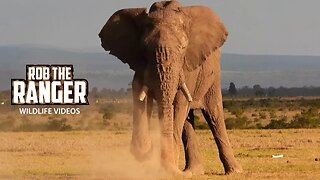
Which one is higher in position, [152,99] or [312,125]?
[152,99]

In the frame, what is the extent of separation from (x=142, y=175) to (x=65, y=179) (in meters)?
1.48

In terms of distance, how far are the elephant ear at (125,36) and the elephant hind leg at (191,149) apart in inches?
74.8

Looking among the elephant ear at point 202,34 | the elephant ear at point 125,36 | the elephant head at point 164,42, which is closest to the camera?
the elephant head at point 164,42

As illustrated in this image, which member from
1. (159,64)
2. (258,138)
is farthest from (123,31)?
(258,138)

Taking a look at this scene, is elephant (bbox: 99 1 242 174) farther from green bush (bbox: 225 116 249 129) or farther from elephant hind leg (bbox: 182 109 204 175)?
green bush (bbox: 225 116 249 129)

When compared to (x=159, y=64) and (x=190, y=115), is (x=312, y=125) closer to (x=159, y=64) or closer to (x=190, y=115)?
(x=190, y=115)

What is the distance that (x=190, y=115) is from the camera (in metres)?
21.4

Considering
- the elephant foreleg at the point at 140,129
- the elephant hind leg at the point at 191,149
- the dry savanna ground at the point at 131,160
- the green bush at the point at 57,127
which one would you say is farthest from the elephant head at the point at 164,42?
the green bush at the point at 57,127

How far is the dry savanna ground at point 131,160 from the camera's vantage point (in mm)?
20348

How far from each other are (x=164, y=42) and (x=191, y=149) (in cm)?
413

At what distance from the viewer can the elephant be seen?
18.0 meters

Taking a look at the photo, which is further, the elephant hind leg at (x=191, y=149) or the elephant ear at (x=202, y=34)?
the elephant hind leg at (x=191, y=149)

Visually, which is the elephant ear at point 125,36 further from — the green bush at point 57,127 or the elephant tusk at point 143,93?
the green bush at point 57,127

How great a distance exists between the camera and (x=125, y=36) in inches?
789
